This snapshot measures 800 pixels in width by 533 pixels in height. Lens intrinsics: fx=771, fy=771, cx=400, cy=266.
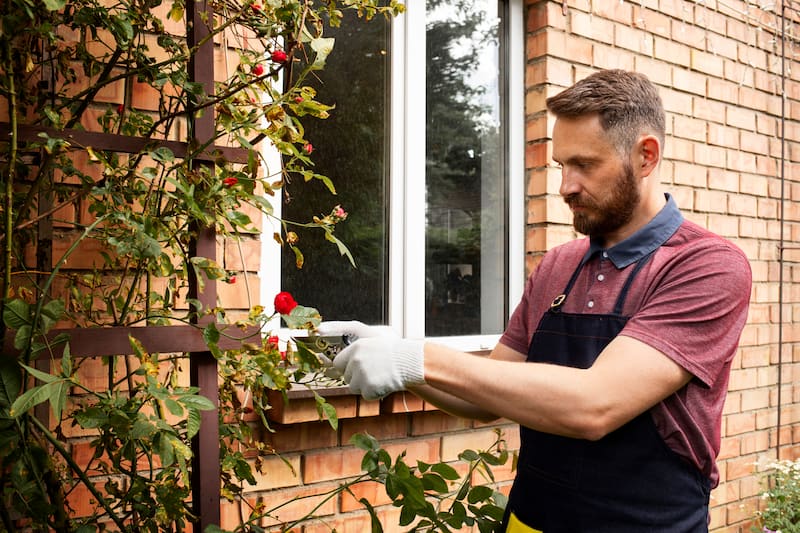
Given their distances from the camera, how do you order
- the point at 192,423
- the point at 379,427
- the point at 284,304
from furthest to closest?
the point at 379,427, the point at 284,304, the point at 192,423

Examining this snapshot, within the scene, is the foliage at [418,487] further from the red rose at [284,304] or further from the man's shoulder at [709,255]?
the man's shoulder at [709,255]

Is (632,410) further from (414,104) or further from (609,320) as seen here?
(414,104)

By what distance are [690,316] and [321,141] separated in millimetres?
1287

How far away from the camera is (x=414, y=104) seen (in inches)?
99.8

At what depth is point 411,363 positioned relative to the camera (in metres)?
1.44

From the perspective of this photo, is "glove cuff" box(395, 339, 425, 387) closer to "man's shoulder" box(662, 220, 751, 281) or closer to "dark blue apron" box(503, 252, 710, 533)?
"dark blue apron" box(503, 252, 710, 533)

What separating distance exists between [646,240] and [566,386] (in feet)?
1.45

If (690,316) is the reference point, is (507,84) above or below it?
above

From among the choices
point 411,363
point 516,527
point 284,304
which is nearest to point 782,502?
point 516,527

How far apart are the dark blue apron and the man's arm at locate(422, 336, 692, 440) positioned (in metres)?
0.12

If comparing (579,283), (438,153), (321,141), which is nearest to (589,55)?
(438,153)

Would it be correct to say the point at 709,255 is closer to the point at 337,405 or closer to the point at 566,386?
the point at 566,386

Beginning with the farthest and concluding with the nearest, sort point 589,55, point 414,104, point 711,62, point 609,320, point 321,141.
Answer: point 711,62, point 589,55, point 414,104, point 321,141, point 609,320

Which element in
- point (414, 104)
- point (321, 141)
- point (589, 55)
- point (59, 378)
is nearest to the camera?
point (59, 378)
